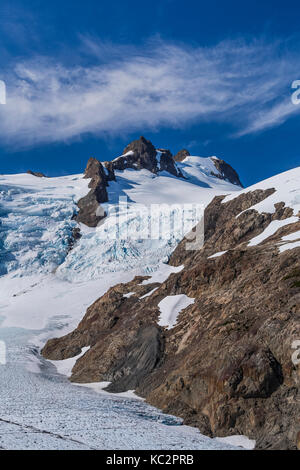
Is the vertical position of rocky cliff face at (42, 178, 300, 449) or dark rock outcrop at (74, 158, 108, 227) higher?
dark rock outcrop at (74, 158, 108, 227)

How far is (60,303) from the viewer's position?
315ft

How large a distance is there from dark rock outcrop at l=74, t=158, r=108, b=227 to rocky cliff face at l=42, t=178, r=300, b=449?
247 feet

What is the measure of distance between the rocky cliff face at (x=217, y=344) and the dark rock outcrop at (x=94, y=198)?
7526 cm

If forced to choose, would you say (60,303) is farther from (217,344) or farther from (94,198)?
(217,344)

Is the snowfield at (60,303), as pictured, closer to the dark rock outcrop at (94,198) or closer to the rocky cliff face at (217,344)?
the rocky cliff face at (217,344)

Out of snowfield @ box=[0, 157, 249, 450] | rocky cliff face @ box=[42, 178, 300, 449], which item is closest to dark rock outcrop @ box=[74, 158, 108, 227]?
snowfield @ box=[0, 157, 249, 450]

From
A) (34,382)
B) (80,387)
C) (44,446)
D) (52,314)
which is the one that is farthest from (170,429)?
(52,314)

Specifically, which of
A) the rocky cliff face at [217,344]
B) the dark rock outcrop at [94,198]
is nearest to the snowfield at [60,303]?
the rocky cliff face at [217,344]

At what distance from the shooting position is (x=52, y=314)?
89.1m

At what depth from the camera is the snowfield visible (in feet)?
90.0

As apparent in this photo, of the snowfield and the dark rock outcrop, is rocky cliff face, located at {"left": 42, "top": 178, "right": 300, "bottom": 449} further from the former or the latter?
the dark rock outcrop

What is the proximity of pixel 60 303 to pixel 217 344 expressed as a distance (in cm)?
6508
